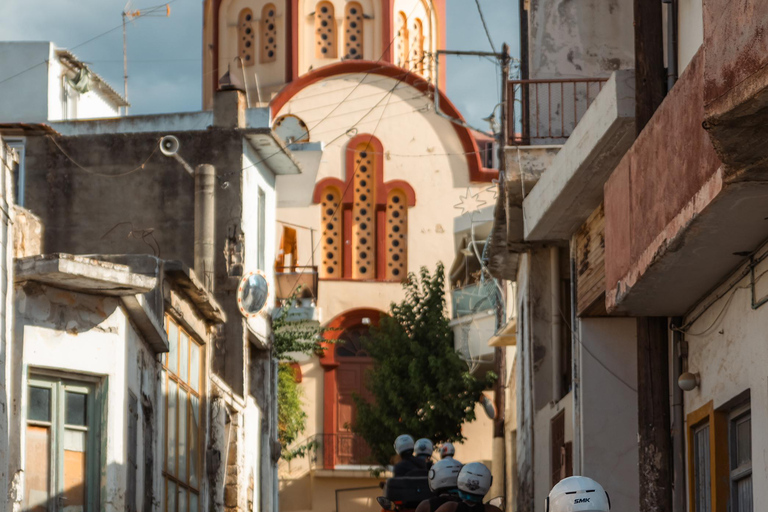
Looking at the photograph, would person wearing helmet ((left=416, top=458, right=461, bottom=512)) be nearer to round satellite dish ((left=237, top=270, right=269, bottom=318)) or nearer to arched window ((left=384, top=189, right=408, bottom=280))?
round satellite dish ((left=237, top=270, right=269, bottom=318))

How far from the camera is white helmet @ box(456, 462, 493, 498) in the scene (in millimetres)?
8766

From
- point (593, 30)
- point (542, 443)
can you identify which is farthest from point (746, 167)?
point (542, 443)

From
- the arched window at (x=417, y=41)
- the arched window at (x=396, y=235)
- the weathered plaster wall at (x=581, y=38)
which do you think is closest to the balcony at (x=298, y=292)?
the arched window at (x=396, y=235)

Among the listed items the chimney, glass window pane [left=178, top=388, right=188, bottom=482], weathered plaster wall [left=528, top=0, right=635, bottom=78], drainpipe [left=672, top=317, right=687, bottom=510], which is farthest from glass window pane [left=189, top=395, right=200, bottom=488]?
drainpipe [left=672, top=317, right=687, bottom=510]

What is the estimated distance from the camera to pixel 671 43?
1184cm

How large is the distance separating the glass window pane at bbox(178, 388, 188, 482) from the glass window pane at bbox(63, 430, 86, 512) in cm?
359

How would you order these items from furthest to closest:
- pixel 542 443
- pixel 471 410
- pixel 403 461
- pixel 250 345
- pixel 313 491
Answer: pixel 313 491, pixel 471 410, pixel 250 345, pixel 542 443, pixel 403 461

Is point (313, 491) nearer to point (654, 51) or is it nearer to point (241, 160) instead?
point (241, 160)

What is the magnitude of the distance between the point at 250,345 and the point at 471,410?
8.75 metres

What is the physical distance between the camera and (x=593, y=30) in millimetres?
15375

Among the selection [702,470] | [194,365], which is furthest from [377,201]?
[702,470]

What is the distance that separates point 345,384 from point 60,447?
23.6 metres

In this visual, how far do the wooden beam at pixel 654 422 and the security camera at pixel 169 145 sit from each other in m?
12.0

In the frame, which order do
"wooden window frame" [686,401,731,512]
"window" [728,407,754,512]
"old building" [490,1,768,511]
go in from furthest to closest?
"wooden window frame" [686,401,731,512] < "window" [728,407,754,512] < "old building" [490,1,768,511]
